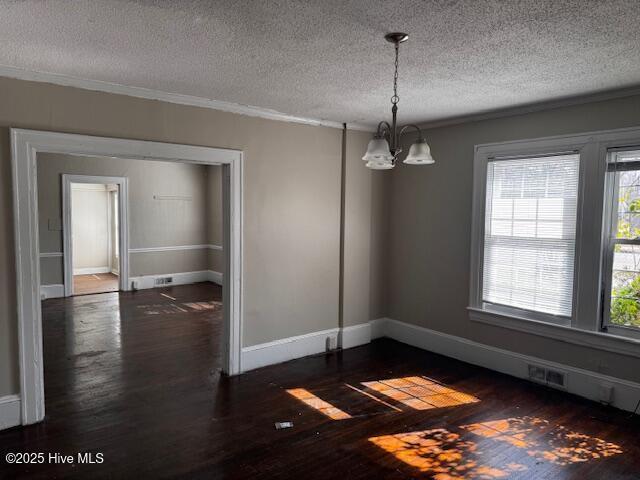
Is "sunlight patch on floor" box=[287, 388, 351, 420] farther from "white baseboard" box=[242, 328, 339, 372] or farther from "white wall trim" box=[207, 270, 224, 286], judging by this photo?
"white wall trim" box=[207, 270, 224, 286]

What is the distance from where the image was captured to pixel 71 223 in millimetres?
7980

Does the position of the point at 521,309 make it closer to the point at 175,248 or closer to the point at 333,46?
the point at 333,46

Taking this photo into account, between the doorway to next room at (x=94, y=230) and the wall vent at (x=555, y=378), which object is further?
the doorway to next room at (x=94, y=230)

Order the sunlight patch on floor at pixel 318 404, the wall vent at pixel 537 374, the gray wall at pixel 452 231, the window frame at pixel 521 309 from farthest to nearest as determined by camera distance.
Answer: the wall vent at pixel 537 374
the window frame at pixel 521 309
the gray wall at pixel 452 231
the sunlight patch on floor at pixel 318 404

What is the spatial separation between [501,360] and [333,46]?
343cm

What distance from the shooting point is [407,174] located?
17.4 feet

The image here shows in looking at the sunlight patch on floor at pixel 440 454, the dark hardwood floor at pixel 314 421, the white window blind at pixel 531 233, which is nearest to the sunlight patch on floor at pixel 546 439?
the dark hardwood floor at pixel 314 421

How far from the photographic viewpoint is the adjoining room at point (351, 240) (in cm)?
259

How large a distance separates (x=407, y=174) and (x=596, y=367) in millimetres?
2732

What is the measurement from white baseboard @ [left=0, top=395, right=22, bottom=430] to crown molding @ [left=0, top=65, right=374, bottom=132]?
2.29 meters

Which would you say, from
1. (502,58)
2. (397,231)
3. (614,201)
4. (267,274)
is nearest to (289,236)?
(267,274)

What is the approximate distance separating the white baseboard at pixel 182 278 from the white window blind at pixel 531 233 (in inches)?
235

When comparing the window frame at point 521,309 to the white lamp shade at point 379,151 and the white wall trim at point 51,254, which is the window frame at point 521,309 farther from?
the white wall trim at point 51,254

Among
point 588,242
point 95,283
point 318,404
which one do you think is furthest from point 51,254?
point 588,242
